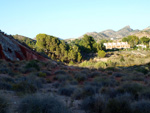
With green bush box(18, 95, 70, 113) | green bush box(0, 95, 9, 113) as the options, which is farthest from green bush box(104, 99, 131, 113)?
green bush box(0, 95, 9, 113)

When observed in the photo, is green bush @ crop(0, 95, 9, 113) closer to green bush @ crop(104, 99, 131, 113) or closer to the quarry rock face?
green bush @ crop(104, 99, 131, 113)

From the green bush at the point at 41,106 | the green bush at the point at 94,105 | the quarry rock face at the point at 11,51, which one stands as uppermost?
the quarry rock face at the point at 11,51

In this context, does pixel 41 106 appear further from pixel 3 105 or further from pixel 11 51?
pixel 11 51

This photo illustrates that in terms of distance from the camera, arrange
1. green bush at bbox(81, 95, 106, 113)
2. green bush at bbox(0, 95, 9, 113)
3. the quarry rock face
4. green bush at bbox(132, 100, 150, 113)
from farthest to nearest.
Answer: the quarry rock face
green bush at bbox(81, 95, 106, 113)
green bush at bbox(132, 100, 150, 113)
green bush at bbox(0, 95, 9, 113)

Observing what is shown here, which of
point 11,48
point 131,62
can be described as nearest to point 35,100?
point 11,48

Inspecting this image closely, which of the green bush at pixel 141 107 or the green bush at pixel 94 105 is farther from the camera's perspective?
the green bush at pixel 94 105

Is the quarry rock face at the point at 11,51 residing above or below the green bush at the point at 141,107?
above

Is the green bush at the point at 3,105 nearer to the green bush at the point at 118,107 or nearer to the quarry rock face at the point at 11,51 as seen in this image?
the green bush at the point at 118,107

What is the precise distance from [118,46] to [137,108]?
3727 inches

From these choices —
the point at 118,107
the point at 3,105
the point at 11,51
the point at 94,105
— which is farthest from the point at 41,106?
the point at 11,51

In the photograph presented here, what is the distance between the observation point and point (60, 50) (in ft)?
155

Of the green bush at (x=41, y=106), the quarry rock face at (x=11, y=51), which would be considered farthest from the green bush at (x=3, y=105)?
the quarry rock face at (x=11, y=51)

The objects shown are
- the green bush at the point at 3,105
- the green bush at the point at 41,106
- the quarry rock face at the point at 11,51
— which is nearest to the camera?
the green bush at the point at 3,105

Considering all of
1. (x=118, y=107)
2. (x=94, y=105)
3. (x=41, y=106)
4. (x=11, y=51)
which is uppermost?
(x=11, y=51)
